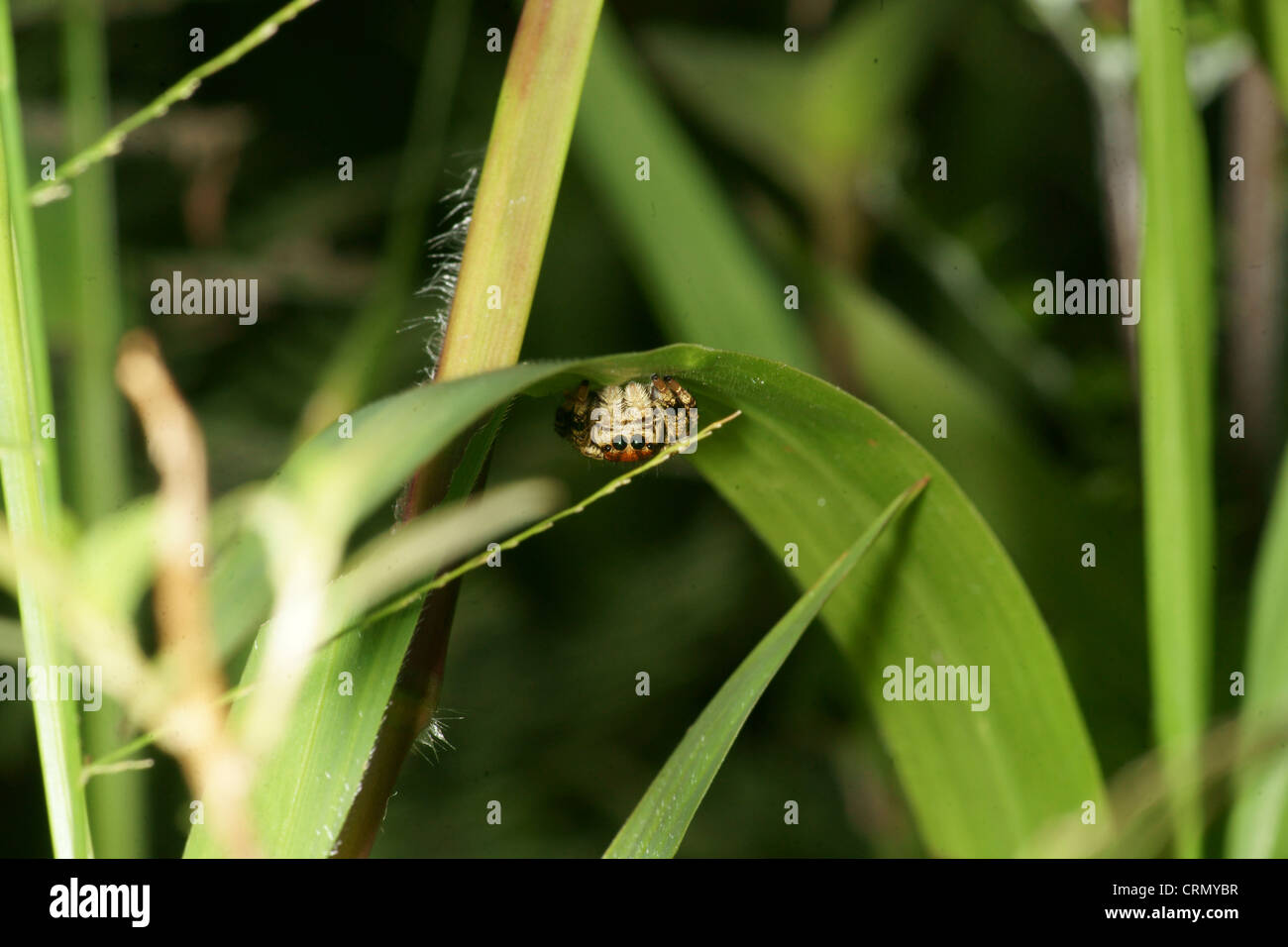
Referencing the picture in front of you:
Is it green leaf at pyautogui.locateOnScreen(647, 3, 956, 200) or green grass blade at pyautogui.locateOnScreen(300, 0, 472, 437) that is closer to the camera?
green grass blade at pyautogui.locateOnScreen(300, 0, 472, 437)

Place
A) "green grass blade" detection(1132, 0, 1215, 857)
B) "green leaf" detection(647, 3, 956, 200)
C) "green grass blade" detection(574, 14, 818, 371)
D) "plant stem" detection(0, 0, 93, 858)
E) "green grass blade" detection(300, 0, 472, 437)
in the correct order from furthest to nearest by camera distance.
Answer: "green leaf" detection(647, 3, 956, 200) < "green grass blade" detection(300, 0, 472, 437) < "green grass blade" detection(574, 14, 818, 371) < "green grass blade" detection(1132, 0, 1215, 857) < "plant stem" detection(0, 0, 93, 858)

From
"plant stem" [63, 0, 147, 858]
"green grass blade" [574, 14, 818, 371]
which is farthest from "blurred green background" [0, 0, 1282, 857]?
"green grass blade" [574, 14, 818, 371]

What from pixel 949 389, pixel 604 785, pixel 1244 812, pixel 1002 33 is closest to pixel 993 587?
pixel 1244 812

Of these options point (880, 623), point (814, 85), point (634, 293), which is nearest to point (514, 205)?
point (880, 623)

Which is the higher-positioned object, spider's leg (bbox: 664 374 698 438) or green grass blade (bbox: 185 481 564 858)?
spider's leg (bbox: 664 374 698 438)

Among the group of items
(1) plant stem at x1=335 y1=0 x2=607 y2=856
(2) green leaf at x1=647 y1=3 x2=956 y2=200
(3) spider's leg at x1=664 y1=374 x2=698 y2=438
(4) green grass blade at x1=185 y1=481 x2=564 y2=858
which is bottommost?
(4) green grass blade at x1=185 y1=481 x2=564 y2=858

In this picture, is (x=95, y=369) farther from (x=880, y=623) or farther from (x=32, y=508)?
(x=880, y=623)

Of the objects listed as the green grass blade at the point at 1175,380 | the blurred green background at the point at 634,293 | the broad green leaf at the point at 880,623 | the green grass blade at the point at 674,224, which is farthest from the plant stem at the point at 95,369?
the green grass blade at the point at 1175,380

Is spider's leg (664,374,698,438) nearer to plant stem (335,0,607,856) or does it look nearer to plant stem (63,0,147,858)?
plant stem (335,0,607,856)
